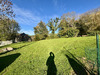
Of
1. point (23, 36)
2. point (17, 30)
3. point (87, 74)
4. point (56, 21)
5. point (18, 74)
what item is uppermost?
point (56, 21)

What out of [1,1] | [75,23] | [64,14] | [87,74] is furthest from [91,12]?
[1,1]

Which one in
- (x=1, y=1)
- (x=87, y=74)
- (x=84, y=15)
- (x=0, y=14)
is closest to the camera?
(x=87, y=74)

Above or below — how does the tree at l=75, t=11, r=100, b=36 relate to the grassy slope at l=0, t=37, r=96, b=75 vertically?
above

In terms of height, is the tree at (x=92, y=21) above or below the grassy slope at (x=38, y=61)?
above

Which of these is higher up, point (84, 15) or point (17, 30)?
point (84, 15)

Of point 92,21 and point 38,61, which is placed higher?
point 92,21

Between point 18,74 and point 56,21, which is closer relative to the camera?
point 18,74

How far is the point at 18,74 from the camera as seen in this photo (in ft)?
8.58

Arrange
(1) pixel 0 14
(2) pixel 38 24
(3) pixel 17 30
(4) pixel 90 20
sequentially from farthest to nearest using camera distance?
(2) pixel 38 24
(3) pixel 17 30
(4) pixel 90 20
(1) pixel 0 14

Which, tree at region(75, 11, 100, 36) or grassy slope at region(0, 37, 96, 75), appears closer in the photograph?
grassy slope at region(0, 37, 96, 75)

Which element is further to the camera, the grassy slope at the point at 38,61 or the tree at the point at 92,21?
the tree at the point at 92,21

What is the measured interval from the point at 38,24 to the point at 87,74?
116 ft

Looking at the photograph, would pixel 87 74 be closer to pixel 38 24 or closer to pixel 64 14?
pixel 64 14

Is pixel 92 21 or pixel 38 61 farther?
pixel 92 21
